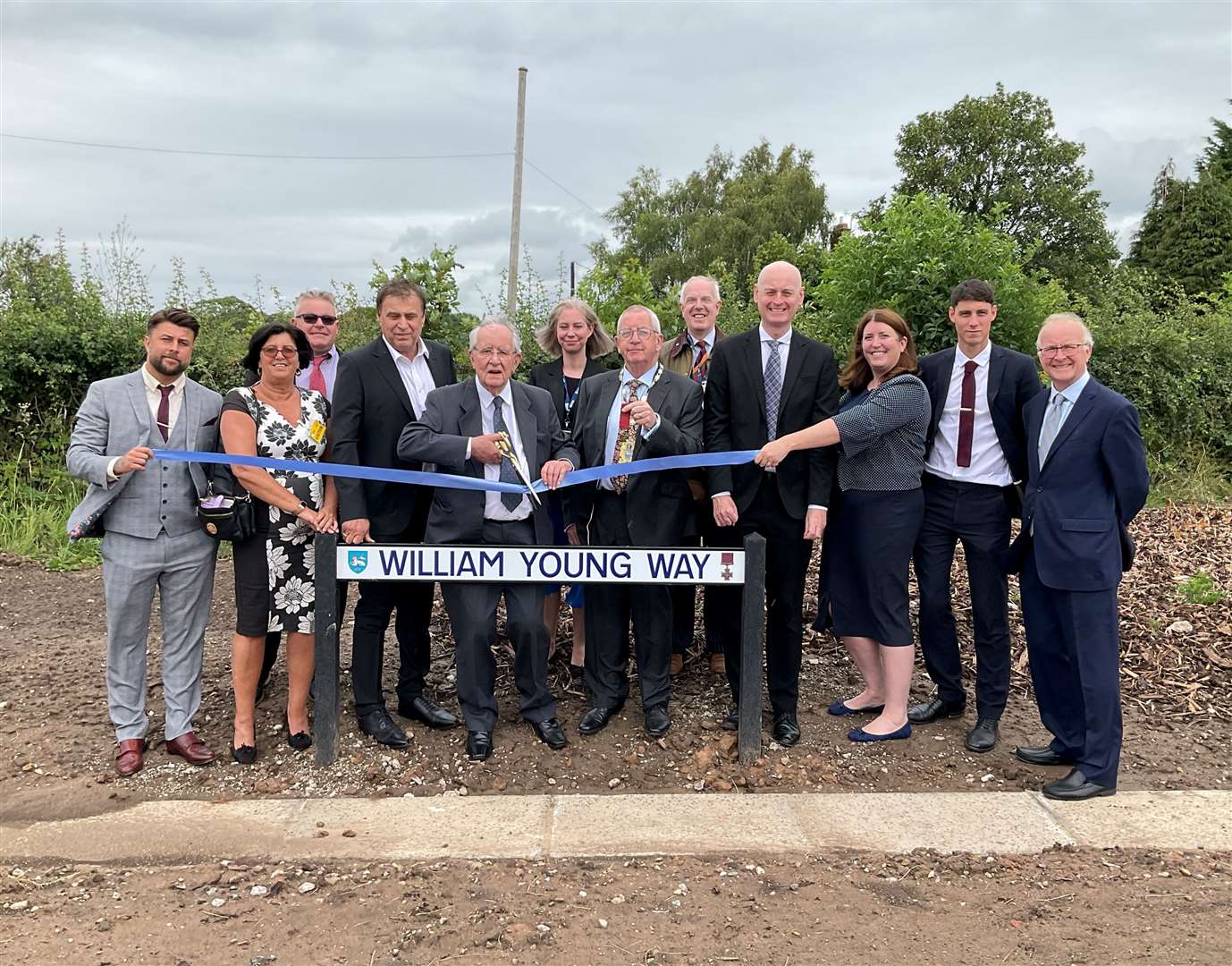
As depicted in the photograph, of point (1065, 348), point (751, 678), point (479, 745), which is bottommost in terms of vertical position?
point (479, 745)

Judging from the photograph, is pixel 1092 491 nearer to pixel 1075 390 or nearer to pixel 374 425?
pixel 1075 390

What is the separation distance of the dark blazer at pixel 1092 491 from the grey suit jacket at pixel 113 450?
4.01 m

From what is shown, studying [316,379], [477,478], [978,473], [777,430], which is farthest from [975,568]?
[316,379]

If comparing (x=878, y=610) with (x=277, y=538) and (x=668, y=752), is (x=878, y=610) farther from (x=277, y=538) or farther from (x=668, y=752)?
(x=277, y=538)

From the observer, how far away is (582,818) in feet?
13.2

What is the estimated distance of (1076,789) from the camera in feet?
14.0

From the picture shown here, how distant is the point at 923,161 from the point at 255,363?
33.5m

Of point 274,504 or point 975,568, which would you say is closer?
point 274,504

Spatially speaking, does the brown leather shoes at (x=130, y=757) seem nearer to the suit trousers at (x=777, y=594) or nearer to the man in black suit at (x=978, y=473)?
the suit trousers at (x=777, y=594)

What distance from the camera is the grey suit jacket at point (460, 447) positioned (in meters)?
4.41

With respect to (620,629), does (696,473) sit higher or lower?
higher

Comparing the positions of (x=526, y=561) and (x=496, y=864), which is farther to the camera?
(x=526, y=561)

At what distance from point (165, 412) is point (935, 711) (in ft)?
14.1

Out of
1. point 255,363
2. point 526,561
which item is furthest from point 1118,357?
point 255,363
